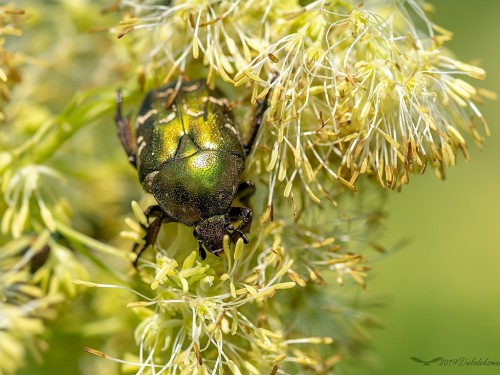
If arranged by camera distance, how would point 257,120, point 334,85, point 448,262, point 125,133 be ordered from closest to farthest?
point 334,85
point 257,120
point 125,133
point 448,262

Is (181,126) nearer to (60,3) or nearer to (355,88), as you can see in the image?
(355,88)

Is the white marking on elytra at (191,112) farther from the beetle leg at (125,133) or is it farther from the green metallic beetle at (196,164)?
the beetle leg at (125,133)

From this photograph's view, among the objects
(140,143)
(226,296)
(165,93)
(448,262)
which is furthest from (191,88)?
(448,262)

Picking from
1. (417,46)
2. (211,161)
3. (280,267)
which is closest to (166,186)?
(211,161)

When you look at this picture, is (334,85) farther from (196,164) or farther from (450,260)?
(450,260)

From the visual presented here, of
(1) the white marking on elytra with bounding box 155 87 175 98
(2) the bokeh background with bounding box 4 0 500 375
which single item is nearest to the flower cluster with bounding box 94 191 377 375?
(1) the white marking on elytra with bounding box 155 87 175 98

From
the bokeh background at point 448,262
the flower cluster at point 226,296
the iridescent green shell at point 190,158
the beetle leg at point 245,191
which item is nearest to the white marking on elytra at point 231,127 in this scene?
the iridescent green shell at point 190,158
